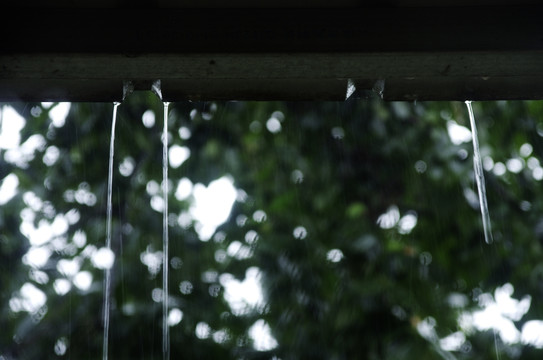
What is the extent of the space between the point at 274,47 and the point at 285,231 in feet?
6.49

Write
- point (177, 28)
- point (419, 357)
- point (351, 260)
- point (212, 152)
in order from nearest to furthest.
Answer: point (177, 28) < point (419, 357) < point (351, 260) < point (212, 152)

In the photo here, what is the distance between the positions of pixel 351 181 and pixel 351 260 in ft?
1.96

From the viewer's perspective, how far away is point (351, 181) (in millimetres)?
3811

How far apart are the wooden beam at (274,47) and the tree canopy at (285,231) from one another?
5.89 ft

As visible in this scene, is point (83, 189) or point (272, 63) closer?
point (272, 63)

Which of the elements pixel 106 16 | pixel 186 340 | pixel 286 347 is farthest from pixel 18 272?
pixel 106 16

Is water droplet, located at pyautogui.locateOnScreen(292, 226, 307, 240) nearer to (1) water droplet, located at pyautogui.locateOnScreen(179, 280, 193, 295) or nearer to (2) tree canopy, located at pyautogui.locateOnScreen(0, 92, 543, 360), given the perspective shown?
(2) tree canopy, located at pyautogui.locateOnScreen(0, 92, 543, 360)

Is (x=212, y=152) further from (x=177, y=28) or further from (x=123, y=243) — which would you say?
(x=177, y=28)

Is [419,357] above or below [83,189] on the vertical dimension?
below

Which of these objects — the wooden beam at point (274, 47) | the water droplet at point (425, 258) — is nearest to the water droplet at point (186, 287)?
the water droplet at point (425, 258)

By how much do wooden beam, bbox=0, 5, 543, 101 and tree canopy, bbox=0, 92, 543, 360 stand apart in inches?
70.6

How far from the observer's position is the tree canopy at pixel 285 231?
324cm

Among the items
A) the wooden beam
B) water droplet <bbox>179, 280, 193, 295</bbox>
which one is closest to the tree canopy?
water droplet <bbox>179, 280, 193, 295</bbox>

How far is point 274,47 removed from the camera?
58.4 inches
